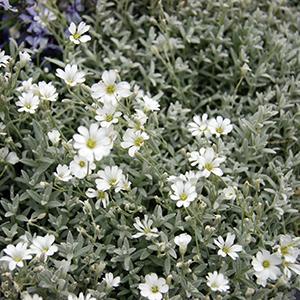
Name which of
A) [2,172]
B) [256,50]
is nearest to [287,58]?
[256,50]

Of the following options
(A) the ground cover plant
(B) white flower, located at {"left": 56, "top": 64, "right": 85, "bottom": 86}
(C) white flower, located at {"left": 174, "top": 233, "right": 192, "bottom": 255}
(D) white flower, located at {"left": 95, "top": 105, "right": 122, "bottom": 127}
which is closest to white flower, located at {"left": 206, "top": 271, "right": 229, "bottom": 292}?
(A) the ground cover plant

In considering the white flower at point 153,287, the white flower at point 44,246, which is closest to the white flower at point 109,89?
the white flower at point 44,246

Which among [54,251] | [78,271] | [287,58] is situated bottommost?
[78,271]

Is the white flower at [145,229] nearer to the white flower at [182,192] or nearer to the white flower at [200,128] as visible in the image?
the white flower at [182,192]

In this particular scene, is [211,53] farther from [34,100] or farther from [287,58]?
[34,100]

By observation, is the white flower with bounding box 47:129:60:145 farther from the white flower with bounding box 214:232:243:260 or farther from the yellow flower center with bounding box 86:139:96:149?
the white flower with bounding box 214:232:243:260

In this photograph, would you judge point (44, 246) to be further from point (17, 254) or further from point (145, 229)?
point (145, 229)

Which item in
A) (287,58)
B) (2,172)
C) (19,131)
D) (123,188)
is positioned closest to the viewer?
(123,188)
